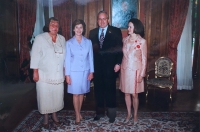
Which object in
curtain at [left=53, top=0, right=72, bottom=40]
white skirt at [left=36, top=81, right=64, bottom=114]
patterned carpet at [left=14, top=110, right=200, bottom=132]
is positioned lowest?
patterned carpet at [left=14, top=110, right=200, bottom=132]

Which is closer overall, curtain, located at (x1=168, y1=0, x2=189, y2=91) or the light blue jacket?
the light blue jacket

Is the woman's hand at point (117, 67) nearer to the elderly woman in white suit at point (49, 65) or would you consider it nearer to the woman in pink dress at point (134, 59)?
the woman in pink dress at point (134, 59)

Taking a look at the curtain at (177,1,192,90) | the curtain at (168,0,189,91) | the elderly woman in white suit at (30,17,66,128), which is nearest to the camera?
the elderly woman in white suit at (30,17,66,128)

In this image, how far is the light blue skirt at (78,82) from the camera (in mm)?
2215

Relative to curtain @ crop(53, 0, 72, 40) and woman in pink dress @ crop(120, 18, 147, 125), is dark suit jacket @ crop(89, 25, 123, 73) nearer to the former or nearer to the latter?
woman in pink dress @ crop(120, 18, 147, 125)

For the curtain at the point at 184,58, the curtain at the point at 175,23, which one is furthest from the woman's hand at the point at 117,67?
the curtain at the point at 184,58

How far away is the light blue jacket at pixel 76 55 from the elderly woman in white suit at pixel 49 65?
0.05 meters

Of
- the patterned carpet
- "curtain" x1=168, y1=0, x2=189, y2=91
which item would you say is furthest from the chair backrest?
the patterned carpet

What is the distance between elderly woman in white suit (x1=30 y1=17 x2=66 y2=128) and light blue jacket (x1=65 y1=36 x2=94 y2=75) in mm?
55

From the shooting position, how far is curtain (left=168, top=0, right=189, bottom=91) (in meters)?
2.58

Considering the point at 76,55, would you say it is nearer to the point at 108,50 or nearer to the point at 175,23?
the point at 108,50

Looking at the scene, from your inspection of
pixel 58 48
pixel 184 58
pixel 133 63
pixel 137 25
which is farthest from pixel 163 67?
pixel 58 48

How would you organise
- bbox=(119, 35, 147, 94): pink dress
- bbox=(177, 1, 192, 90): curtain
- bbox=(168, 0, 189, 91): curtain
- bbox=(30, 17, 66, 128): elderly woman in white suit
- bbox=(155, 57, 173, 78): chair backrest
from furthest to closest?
bbox=(177, 1, 192, 90): curtain → bbox=(155, 57, 173, 78): chair backrest → bbox=(168, 0, 189, 91): curtain → bbox=(119, 35, 147, 94): pink dress → bbox=(30, 17, 66, 128): elderly woman in white suit

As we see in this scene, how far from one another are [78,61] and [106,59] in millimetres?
283
